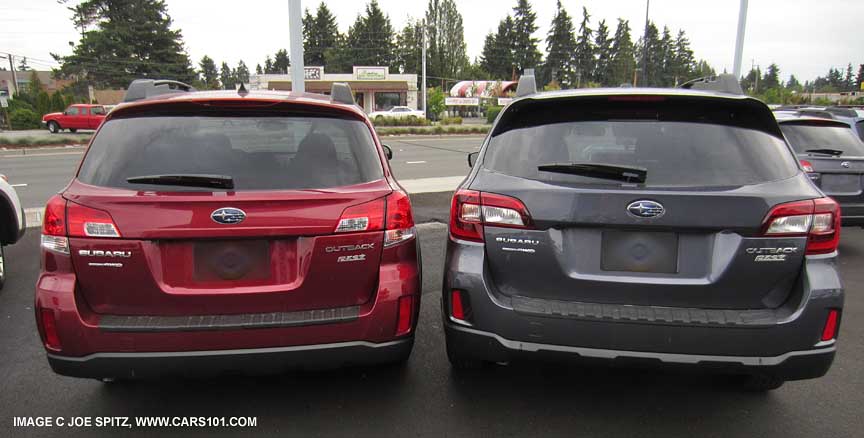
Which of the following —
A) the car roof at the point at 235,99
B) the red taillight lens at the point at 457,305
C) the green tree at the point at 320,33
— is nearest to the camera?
the red taillight lens at the point at 457,305

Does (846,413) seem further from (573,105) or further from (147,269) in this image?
(147,269)

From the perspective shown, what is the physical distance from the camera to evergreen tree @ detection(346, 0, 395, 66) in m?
87.6

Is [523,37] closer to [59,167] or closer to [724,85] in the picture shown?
[59,167]

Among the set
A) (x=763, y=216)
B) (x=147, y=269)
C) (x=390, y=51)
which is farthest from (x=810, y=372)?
(x=390, y=51)

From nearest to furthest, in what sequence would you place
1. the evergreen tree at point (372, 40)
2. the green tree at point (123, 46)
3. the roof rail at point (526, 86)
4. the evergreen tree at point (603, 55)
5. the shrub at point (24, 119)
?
1. the roof rail at point (526, 86)
2. the shrub at point (24, 119)
3. the green tree at point (123, 46)
4. the evergreen tree at point (372, 40)
5. the evergreen tree at point (603, 55)

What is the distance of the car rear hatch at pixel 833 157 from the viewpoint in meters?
6.54

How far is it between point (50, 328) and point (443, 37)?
92.6 meters

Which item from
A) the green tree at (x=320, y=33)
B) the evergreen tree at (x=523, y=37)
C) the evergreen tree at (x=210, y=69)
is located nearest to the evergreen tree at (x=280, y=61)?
the evergreen tree at (x=210, y=69)

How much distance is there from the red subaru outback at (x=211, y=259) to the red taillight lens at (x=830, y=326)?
76.0 inches

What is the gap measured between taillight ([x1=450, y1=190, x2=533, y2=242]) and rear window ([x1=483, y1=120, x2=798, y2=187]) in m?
0.21

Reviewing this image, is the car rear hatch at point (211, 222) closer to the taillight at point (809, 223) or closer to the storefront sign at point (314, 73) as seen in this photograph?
the taillight at point (809, 223)

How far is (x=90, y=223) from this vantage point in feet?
8.32

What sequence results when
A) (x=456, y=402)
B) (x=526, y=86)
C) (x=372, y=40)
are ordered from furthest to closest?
1. (x=372, y=40)
2. (x=526, y=86)
3. (x=456, y=402)

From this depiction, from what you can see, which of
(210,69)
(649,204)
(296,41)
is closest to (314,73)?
(296,41)
